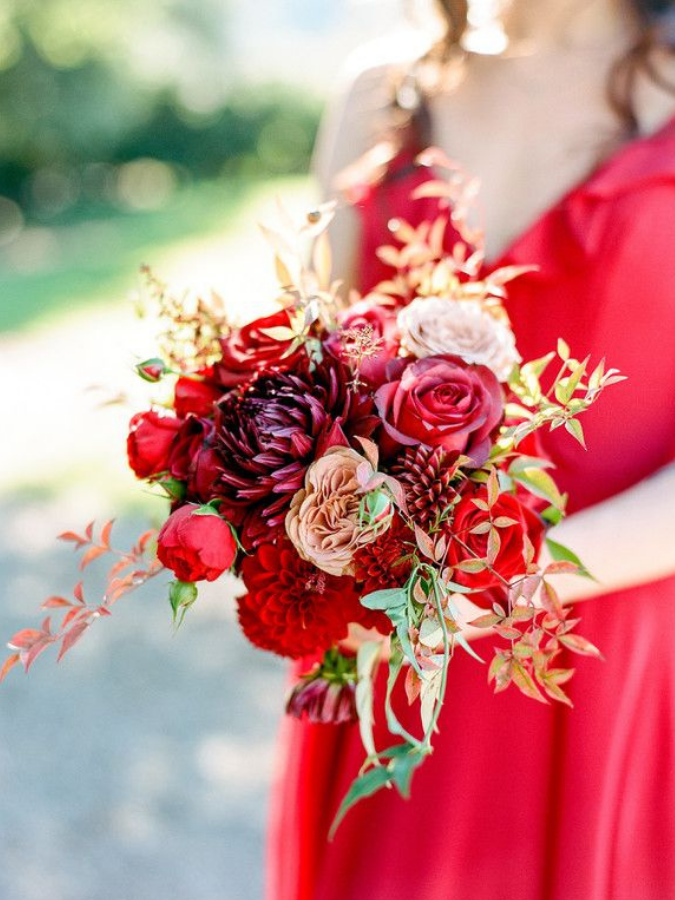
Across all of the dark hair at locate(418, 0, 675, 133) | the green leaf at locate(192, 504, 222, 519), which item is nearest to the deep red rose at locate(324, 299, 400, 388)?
the green leaf at locate(192, 504, 222, 519)

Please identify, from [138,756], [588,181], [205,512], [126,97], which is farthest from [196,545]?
[126,97]

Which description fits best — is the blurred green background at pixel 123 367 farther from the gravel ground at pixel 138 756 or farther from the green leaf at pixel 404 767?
the green leaf at pixel 404 767

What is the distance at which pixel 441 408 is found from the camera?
122 centimetres

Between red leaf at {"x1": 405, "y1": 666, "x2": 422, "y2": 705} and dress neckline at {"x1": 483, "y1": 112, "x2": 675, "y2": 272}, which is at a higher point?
dress neckline at {"x1": 483, "y1": 112, "x2": 675, "y2": 272}

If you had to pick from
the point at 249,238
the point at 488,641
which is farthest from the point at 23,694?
the point at 249,238

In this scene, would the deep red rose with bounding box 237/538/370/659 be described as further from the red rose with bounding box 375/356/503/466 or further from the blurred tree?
the blurred tree

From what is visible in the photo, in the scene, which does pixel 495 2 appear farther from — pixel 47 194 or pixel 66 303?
pixel 47 194

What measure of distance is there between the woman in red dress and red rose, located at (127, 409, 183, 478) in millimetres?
619

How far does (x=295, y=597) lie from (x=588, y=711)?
0.69 metres

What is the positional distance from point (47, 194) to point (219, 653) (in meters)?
10.6

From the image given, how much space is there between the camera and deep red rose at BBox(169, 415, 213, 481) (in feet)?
4.33

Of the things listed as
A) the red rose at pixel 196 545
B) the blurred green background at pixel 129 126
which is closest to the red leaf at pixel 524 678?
the red rose at pixel 196 545

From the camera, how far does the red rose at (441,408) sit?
121cm

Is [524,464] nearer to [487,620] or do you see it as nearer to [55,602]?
[487,620]
